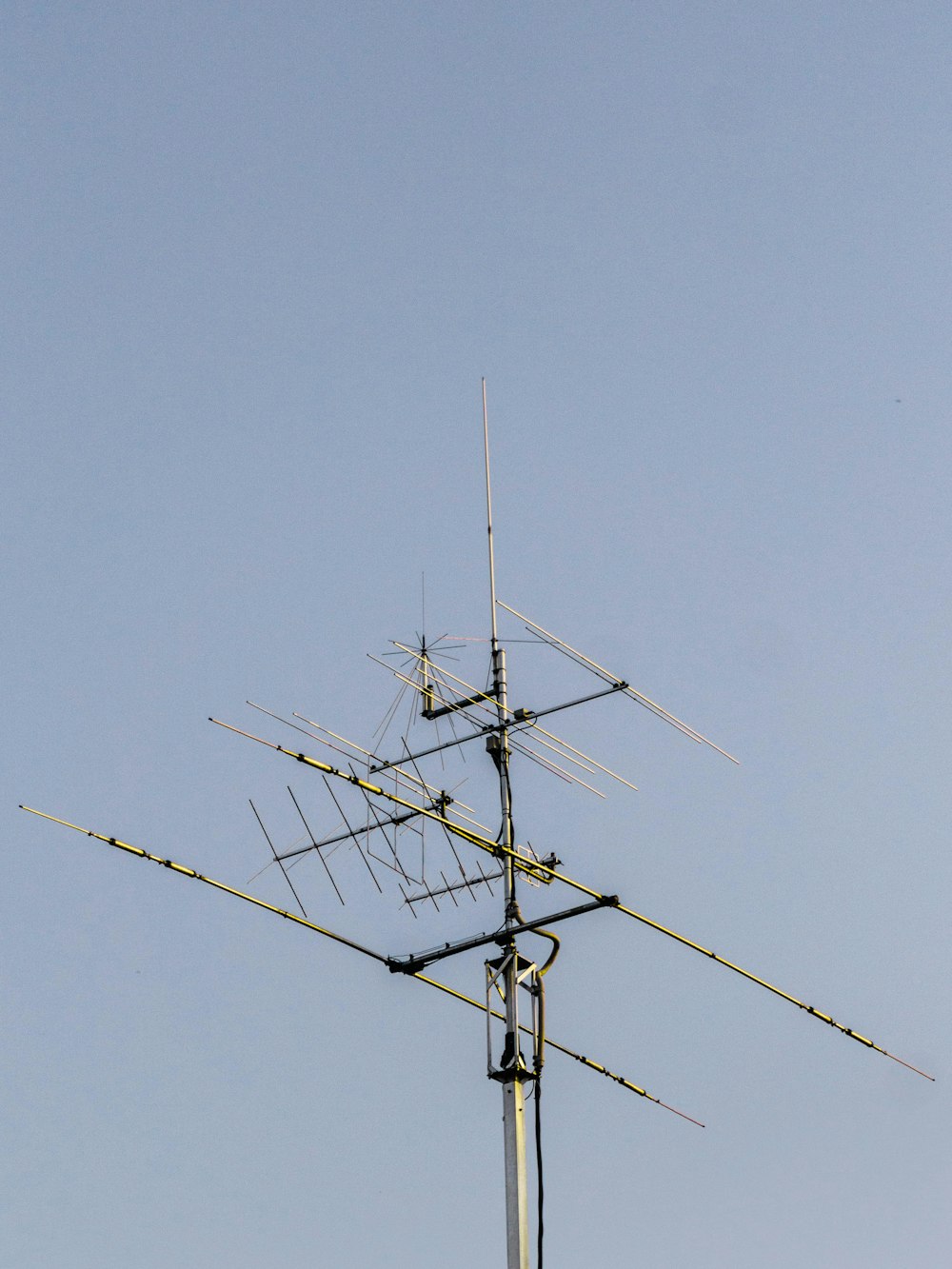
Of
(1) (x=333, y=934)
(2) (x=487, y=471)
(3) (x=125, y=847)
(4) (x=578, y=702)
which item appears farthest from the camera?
(2) (x=487, y=471)

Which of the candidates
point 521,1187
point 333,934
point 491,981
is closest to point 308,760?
point 333,934

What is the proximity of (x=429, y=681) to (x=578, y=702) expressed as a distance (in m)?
2.35

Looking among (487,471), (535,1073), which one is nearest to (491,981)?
(535,1073)

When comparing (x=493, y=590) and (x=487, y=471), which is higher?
(x=487, y=471)

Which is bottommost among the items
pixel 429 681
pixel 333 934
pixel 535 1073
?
pixel 535 1073

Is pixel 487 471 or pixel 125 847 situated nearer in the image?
pixel 125 847

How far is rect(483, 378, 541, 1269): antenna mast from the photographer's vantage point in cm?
1546

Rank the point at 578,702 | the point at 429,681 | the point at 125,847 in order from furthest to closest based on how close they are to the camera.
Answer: the point at 429,681 < the point at 578,702 < the point at 125,847

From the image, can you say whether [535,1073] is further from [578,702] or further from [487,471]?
[487,471]

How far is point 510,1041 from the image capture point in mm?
16484

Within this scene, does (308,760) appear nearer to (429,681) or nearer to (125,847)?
(125,847)

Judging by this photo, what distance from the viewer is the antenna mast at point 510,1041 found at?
15.5 meters

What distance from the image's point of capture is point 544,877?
17.4 meters

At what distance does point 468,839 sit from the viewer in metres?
17.2
